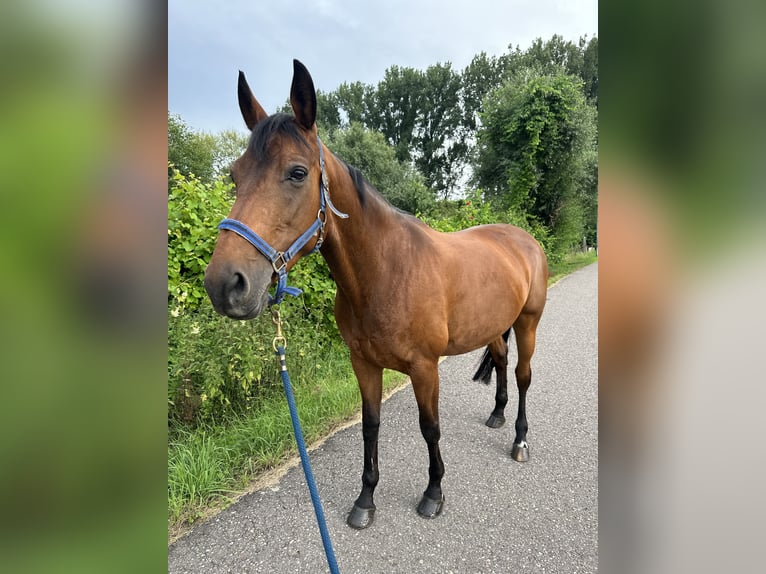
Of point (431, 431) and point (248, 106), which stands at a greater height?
point (248, 106)

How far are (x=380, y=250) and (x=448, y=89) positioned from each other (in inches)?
1429

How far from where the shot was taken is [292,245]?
58.7 inches

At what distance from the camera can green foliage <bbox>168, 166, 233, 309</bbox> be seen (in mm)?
2836

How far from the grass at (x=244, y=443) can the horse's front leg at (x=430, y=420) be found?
3.55ft

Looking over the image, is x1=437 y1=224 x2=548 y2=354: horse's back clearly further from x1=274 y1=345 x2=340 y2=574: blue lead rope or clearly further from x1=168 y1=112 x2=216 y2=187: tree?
x1=168 y1=112 x2=216 y2=187: tree

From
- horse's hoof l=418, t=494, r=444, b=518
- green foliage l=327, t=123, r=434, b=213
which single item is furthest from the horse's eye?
green foliage l=327, t=123, r=434, b=213

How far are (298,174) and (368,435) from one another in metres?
1.68

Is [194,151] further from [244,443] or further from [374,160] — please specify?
[244,443]

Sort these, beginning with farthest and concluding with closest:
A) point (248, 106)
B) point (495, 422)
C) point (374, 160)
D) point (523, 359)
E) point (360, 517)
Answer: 1. point (374, 160)
2. point (495, 422)
3. point (523, 359)
4. point (360, 517)
5. point (248, 106)

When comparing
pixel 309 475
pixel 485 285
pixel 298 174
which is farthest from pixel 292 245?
pixel 485 285

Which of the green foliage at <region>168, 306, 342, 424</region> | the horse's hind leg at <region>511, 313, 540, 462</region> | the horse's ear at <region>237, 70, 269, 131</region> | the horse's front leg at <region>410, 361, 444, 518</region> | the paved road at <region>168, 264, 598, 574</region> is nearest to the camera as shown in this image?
the horse's ear at <region>237, 70, 269, 131</region>

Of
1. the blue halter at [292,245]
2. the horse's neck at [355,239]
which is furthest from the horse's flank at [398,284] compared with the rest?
the blue halter at [292,245]
